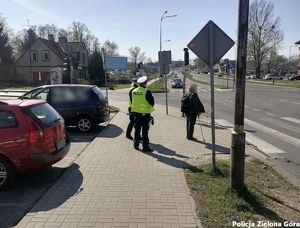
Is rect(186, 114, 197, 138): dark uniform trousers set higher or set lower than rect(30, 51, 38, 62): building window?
lower

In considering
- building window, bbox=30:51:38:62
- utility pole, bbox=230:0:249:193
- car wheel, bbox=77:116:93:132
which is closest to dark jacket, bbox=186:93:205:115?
car wheel, bbox=77:116:93:132

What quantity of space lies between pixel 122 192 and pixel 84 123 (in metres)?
7.15

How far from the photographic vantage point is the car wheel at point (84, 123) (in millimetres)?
12820

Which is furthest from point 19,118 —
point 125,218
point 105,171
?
point 125,218

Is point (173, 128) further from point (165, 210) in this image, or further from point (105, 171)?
point (165, 210)

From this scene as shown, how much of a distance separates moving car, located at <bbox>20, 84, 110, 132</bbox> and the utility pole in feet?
25.5

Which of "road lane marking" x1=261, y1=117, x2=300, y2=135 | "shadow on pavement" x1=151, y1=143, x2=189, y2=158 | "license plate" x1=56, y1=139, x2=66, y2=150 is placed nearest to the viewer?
"license plate" x1=56, y1=139, x2=66, y2=150

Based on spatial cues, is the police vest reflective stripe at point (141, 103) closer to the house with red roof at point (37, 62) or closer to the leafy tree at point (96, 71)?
the house with red roof at point (37, 62)

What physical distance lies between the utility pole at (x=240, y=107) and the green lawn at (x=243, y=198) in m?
0.25

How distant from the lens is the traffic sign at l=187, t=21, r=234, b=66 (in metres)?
6.87

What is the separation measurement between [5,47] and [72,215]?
68225 mm

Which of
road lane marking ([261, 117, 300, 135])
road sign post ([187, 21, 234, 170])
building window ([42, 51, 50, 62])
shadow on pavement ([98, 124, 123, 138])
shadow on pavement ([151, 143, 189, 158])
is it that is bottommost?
road lane marking ([261, 117, 300, 135])

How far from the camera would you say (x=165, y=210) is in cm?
520

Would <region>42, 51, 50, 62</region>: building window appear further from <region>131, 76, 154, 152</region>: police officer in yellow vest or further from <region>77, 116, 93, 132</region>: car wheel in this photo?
<region>131, 76, 154, 152</region>: police officer in yellow vest
